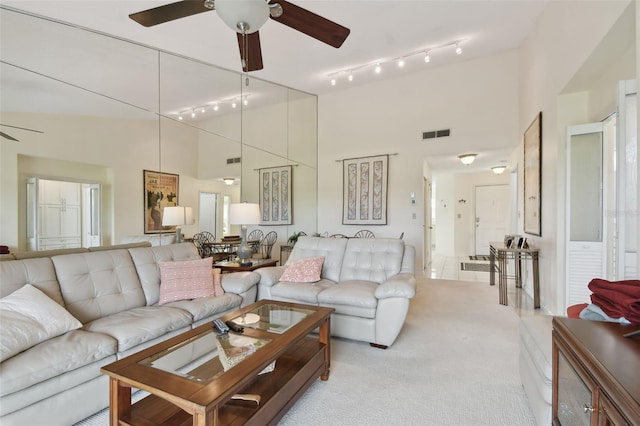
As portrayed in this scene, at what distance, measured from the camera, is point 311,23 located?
81.4 inches

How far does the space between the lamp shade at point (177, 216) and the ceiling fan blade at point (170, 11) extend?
2.07 meters

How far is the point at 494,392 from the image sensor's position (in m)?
1.88

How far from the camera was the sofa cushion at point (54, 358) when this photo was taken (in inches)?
52.5

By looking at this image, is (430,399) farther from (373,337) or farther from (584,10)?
(584,10)

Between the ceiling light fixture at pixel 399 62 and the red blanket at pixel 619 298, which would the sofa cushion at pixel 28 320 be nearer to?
the red blanket at pixel 619 298

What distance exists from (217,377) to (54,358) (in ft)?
3.12

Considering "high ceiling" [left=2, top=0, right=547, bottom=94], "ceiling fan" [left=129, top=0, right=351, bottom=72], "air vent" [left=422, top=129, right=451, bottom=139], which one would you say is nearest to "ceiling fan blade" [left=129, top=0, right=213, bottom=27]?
"ceiling fan" [left=129, top=0, right=351, bottom=72]

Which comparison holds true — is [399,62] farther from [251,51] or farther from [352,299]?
[352,299]

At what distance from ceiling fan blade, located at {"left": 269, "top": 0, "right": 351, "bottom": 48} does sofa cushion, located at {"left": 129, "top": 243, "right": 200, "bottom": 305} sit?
7.28 ft

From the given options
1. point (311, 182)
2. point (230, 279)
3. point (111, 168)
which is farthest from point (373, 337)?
point (311, 182)

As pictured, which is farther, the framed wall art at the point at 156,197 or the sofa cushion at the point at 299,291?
the framed wall art at the point at 156,197

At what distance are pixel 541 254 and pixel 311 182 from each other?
14.1 ft

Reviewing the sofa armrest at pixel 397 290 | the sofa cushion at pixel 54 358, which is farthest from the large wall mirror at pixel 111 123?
the sofa armrest at pixel 397 290

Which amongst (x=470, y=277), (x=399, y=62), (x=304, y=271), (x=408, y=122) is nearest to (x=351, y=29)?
(x=399, y=62)
